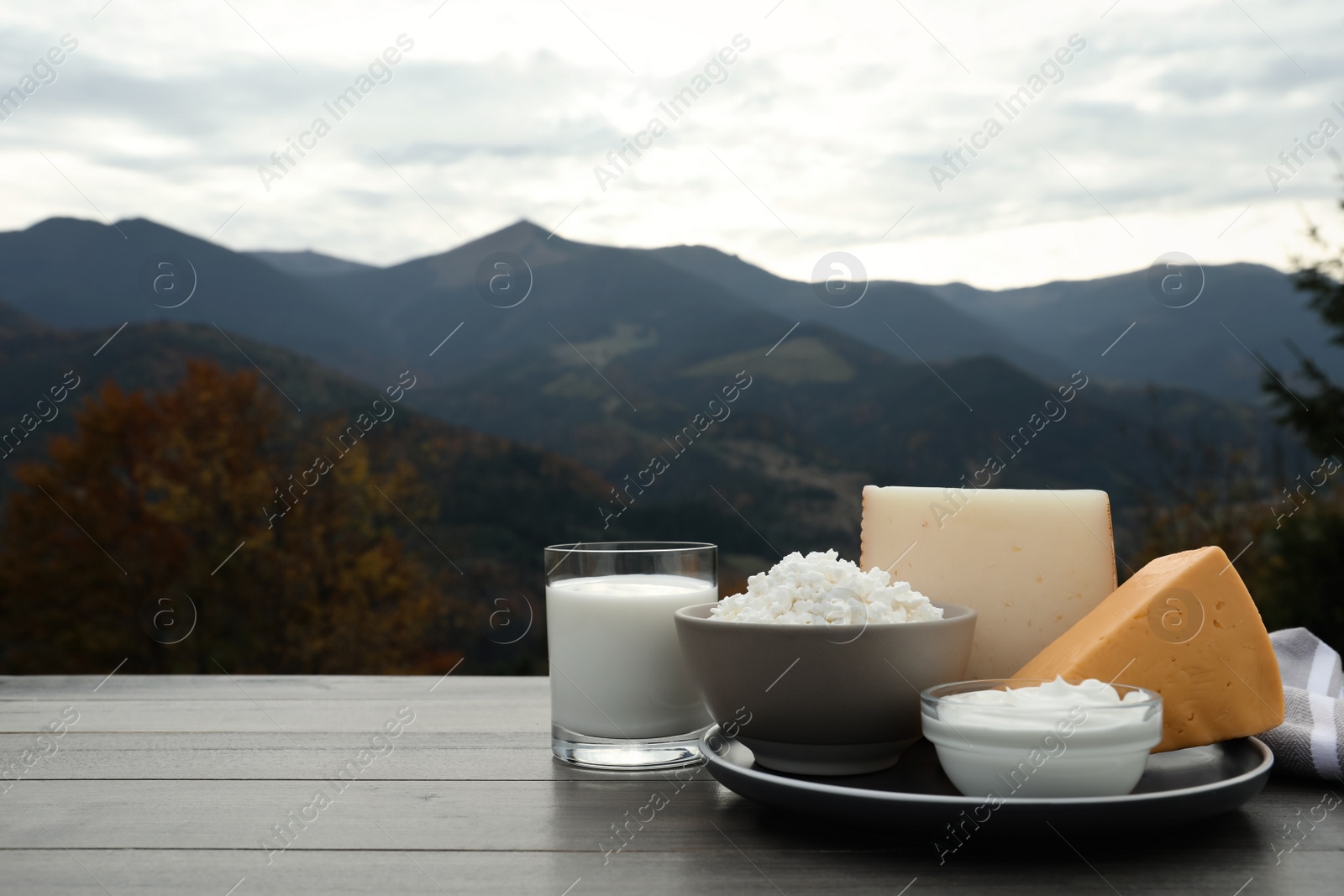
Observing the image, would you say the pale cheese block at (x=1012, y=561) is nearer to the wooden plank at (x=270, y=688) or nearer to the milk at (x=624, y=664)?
the milk at (x=624, y=664)

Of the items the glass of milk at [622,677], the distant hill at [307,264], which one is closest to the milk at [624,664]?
the glass of milk at [622,677]

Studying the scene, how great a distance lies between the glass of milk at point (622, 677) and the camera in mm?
1192

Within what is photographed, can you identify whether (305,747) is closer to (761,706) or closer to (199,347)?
(761,706)

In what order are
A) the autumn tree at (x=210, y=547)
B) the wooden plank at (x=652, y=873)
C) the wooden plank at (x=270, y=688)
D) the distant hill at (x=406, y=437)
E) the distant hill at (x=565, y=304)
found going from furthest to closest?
the distant hill at (x=565, y=304), the distant hill at (x=406, y=437), the autumn tree at (x=210, y=547), the wooden plank at (x=270, y=688), the wooden plank at (x=652, y=873)

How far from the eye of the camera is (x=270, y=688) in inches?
69.3

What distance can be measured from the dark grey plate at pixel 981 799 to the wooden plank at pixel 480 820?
3cm

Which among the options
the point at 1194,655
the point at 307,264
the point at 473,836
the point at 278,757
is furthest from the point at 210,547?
the point at 1194,655

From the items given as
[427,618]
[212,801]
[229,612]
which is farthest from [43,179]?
[427,618]

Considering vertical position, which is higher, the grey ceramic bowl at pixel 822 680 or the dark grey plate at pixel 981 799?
the grey ceramic bowl at pixel 822 680

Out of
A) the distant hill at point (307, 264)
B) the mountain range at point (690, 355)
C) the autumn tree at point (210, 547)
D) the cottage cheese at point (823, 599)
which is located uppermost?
the distant hill at point (307, 264)

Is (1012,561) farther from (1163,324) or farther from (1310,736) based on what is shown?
(1163,324)

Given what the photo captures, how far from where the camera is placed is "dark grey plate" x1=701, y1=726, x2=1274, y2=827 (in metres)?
0.86

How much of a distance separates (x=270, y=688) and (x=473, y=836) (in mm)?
951

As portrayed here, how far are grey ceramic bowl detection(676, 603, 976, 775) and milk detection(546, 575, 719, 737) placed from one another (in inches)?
4.0
